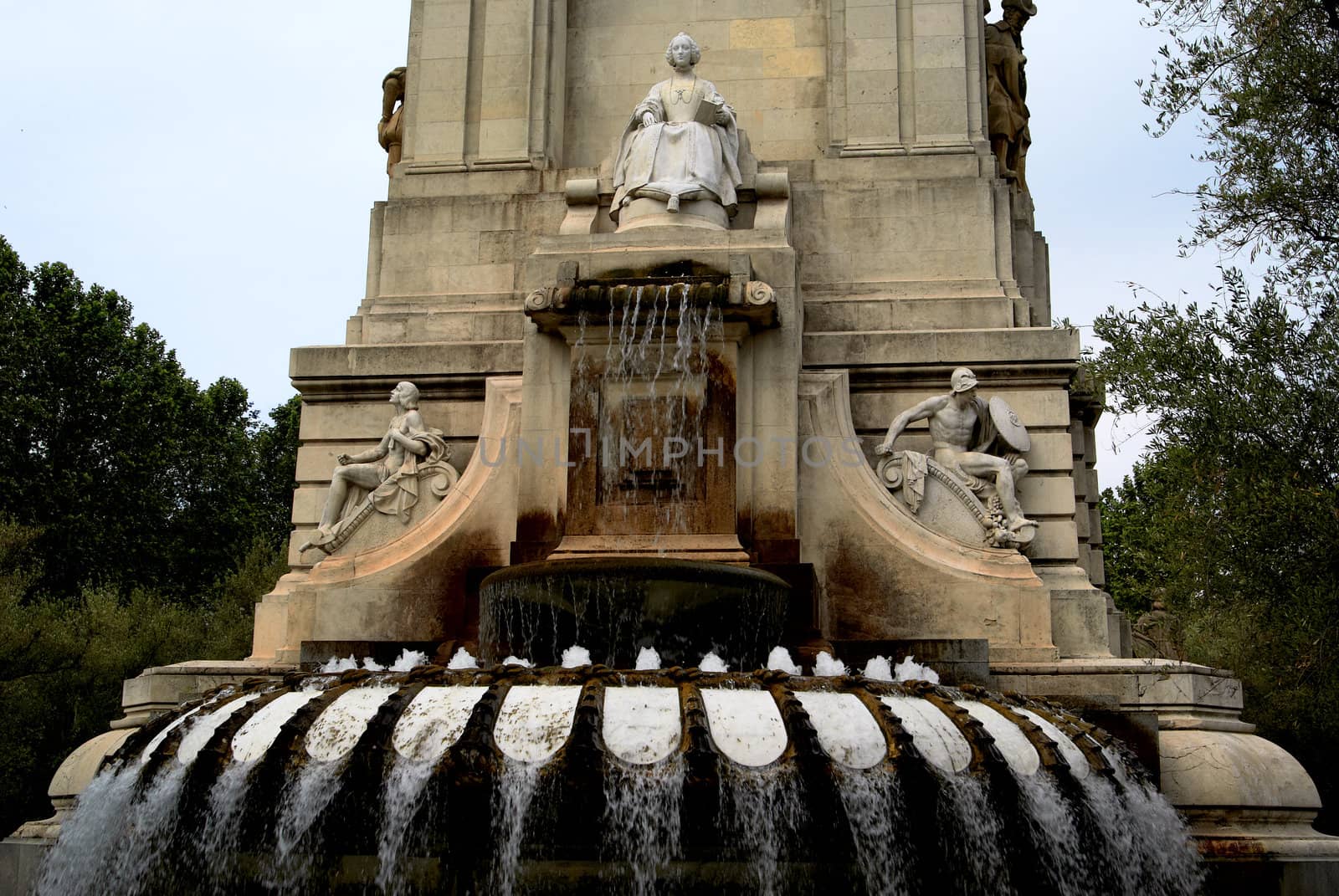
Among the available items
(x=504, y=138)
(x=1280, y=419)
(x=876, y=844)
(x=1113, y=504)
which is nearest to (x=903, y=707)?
(x=876, y=844)

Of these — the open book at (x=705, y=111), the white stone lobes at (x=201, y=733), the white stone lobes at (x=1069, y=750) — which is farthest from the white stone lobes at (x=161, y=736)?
the open book at (x=705, y=111)

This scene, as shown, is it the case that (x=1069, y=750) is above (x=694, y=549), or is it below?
below

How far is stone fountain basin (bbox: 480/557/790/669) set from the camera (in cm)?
1172

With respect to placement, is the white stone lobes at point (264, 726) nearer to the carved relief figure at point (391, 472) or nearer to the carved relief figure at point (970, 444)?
the carved relief figure at point (391, 472)

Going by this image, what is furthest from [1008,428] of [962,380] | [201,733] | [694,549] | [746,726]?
[201,733]

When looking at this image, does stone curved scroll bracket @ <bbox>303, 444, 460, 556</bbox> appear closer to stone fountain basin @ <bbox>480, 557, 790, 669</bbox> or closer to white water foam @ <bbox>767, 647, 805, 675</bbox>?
stone fountain basin @ <bbox>480, 557, 790, 669</bbox>

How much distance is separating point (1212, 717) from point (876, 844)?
16.3 feet

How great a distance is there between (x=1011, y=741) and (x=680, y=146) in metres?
8.38

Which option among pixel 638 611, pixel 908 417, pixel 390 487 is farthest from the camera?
pixel 390 487

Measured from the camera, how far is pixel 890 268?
17031mm

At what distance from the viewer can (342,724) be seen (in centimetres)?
916

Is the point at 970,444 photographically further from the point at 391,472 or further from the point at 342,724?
the point at 342,724

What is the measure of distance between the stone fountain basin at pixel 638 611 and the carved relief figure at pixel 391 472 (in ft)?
12.7

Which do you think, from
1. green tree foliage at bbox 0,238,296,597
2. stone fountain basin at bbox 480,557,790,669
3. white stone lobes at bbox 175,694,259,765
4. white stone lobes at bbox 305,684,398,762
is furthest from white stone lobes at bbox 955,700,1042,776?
green tree foliage at bbox 0,238,296,597
